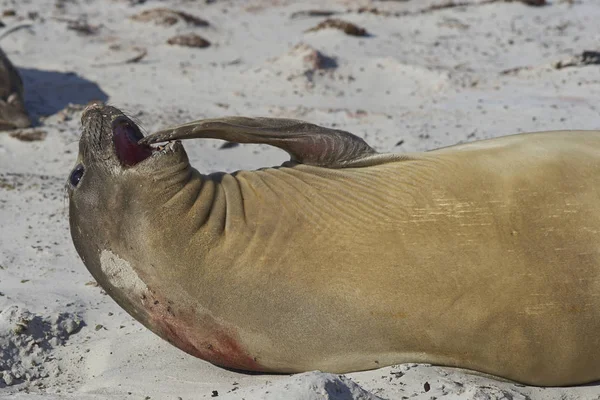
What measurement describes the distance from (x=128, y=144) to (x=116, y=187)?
0.26 m

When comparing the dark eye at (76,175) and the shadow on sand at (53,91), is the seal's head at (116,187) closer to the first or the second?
the dark eye at (76,175)

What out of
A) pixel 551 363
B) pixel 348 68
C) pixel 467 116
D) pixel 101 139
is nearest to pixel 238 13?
pixel 348 68

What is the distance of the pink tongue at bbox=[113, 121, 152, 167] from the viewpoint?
4230 millimetres

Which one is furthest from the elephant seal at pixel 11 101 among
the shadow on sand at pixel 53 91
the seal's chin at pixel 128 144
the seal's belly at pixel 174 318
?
the seal's belly at pixel 174 318

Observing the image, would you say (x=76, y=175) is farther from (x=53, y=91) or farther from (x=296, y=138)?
(x=53, y=91)

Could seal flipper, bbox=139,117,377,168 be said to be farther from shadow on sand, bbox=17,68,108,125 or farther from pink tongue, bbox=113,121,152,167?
shadow on sand, bbox=17,68,108,125

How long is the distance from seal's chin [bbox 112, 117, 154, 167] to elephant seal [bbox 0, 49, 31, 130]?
13.0ft

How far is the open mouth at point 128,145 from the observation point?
422 cm

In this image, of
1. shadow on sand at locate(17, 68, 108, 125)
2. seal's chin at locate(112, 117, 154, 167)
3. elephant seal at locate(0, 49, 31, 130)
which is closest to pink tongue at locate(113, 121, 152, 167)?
seal's chin at locate(112, 117, 154, 167)

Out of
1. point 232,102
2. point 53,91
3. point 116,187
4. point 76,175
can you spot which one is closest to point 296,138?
point 116,187

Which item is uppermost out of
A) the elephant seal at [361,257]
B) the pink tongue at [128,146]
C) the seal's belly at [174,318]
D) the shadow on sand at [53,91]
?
the pink tongue at [128,146]

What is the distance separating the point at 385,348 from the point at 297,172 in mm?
935

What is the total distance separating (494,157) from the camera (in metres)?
4.21

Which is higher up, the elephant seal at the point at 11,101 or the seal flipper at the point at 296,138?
the seal flipper at the point at 296,138
